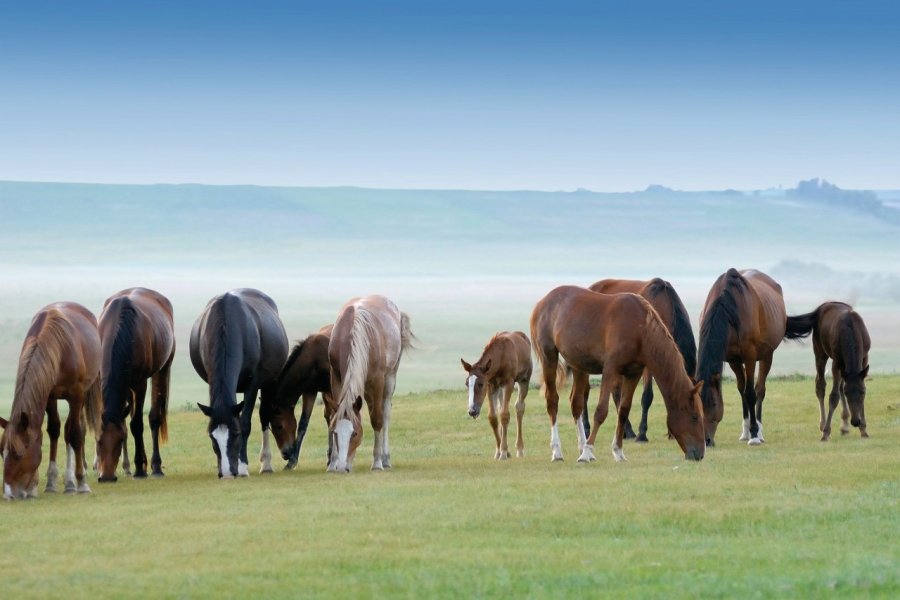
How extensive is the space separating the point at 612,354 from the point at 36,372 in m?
7.19

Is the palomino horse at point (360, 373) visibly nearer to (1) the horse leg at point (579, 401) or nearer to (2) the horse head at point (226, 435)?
(2) the horse head at point (226, 435)

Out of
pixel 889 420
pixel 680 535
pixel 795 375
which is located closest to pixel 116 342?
pixel 680 535

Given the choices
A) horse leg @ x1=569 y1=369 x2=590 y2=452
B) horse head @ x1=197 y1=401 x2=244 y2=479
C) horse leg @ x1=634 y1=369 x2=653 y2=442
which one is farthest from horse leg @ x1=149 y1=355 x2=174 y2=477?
horse leg @ x1=634 y1=369 x2=653 y2=442

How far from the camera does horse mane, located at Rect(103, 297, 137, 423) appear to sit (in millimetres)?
18047

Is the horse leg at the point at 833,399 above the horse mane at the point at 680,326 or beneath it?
beneath

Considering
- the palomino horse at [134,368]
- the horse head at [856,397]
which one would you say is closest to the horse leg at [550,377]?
the horse head at [856,397]

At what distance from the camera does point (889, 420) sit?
24.6 m

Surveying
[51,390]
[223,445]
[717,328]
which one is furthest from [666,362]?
[51,390]

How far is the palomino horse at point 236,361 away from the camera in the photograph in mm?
17047

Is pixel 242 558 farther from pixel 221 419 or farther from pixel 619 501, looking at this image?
pixel 221 419

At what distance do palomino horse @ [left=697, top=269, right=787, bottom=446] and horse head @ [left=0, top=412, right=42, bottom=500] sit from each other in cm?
913

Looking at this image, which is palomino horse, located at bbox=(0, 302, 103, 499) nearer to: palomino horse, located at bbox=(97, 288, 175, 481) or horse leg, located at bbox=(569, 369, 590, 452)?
palomino horse, located at bbox=(97, 288, 175, 481)

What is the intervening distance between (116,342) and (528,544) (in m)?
8.60

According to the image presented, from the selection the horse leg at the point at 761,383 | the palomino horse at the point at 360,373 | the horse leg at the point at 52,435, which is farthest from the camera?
the horse leg at the point at 761,383
